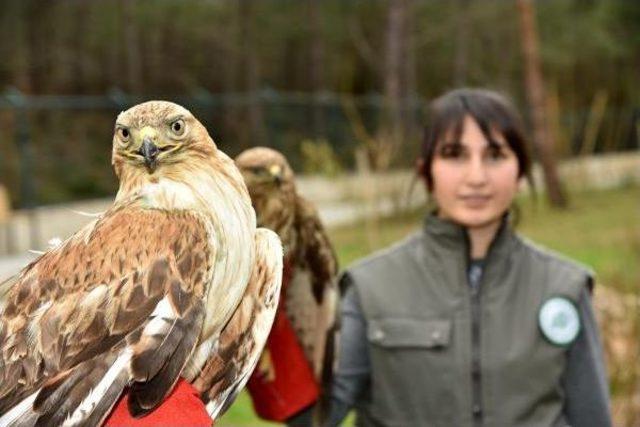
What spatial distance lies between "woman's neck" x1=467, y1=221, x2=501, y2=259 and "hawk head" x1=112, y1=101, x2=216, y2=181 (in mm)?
1483

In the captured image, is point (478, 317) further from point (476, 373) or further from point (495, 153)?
point (495, 153)

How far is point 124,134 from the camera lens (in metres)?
1.96

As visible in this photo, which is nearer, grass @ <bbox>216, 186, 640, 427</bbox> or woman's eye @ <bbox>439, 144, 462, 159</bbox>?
woman's eye @ <bbox>439, 144, 462, 159</bbox>

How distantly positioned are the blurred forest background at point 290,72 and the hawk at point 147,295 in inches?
417

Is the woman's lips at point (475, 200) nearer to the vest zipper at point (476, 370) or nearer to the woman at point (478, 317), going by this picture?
the woman at point (478, 317)

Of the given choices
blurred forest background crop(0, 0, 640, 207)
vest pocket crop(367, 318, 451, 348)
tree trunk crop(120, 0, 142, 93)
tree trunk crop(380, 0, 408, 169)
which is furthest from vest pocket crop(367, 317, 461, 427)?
tree trunk crop(120, 0, 142, 93)

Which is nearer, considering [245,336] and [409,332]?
[245,336]

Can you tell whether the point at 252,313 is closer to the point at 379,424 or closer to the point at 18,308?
the point at 18,308

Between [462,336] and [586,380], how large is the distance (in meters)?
0.40

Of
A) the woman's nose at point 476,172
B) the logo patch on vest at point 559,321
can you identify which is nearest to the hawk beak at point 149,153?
the woman's nose at point 476,172

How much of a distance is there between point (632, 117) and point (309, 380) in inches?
1088

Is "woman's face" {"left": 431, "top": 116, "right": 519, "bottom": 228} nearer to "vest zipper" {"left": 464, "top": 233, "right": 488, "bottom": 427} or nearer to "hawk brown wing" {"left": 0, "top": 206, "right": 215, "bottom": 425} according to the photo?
"vest zipper" {"left": 464, "top": 233, "right": 488, "bottom": 427}

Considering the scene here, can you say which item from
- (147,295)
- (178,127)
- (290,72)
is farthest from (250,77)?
(147,295)

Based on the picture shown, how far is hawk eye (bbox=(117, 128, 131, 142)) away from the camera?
6.40 feet
